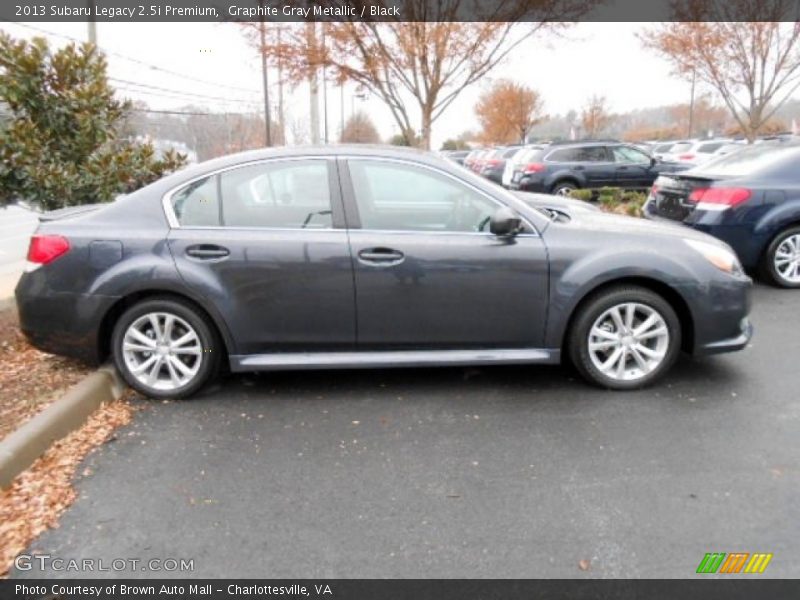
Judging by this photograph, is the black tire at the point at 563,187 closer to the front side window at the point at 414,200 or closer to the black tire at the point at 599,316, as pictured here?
the black tire at the point at 599,316

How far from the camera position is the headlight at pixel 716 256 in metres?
4.05

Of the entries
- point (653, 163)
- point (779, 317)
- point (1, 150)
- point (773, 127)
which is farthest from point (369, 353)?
point (773, 127)

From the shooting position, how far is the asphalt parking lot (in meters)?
2.54

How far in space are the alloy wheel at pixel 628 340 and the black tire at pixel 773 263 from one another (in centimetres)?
343

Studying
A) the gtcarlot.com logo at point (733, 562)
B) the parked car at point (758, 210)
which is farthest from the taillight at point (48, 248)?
the parked car at point (758, 210)

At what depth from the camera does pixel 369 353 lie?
4.00 metres

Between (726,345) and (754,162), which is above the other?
(754,162)

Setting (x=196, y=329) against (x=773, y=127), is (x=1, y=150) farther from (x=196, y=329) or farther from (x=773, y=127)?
(x=773, y=127)

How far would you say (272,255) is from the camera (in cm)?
385

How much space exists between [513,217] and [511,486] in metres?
1.66

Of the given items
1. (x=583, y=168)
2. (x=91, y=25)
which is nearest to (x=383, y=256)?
(x=91, y=25)

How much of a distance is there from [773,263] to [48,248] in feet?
22.3

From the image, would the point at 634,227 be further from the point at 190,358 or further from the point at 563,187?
the point at 563,187

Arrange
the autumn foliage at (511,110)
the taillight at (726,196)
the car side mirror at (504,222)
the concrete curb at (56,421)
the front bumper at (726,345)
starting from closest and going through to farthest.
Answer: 1. the concrete curb at (56,421)
2. the car side mirror at (504,222)
3. the front bumper at (726,345)
4. the taillight at (726,196)
5. the autumn foliage at (511,110)
